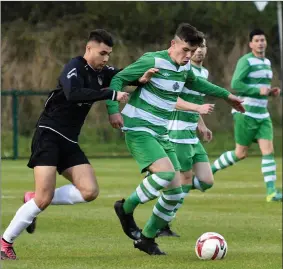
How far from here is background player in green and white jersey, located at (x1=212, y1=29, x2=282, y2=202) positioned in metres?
15.2

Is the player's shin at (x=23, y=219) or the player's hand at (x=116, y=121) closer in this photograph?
the player's shin at (x=23, y=219)

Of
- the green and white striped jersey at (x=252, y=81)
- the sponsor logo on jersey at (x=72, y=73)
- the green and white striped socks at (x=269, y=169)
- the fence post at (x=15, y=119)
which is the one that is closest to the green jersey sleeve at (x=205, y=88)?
the sponsor logo on jersey at (x=72, y=73)

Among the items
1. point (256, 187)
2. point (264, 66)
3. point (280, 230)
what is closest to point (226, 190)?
point (256, 187)

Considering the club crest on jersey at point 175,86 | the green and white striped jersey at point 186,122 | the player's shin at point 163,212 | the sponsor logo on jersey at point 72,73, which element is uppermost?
the sponsor logo on jersey at point 72,73

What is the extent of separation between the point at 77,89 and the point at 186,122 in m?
2.76

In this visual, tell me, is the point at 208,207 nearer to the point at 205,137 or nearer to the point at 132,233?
the point at 205,137

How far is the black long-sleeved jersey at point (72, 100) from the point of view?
30.6 ft

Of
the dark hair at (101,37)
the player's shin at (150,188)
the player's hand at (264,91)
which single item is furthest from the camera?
the player's hand at (264,91)

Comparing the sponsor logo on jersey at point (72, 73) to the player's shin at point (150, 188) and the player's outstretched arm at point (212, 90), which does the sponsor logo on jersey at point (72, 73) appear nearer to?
the player's shin at point (150, 188)

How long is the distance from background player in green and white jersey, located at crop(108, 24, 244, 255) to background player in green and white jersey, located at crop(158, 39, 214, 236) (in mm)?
1527

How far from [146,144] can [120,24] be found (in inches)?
1234

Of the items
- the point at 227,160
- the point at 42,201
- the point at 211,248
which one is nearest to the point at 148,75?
the point at 42,201

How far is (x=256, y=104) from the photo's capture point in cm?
1565

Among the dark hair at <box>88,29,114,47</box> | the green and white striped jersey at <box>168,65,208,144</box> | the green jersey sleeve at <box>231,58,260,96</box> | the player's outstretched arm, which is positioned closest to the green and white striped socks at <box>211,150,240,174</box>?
the green jersey sleeve at <box>231,58,260,96</box>
